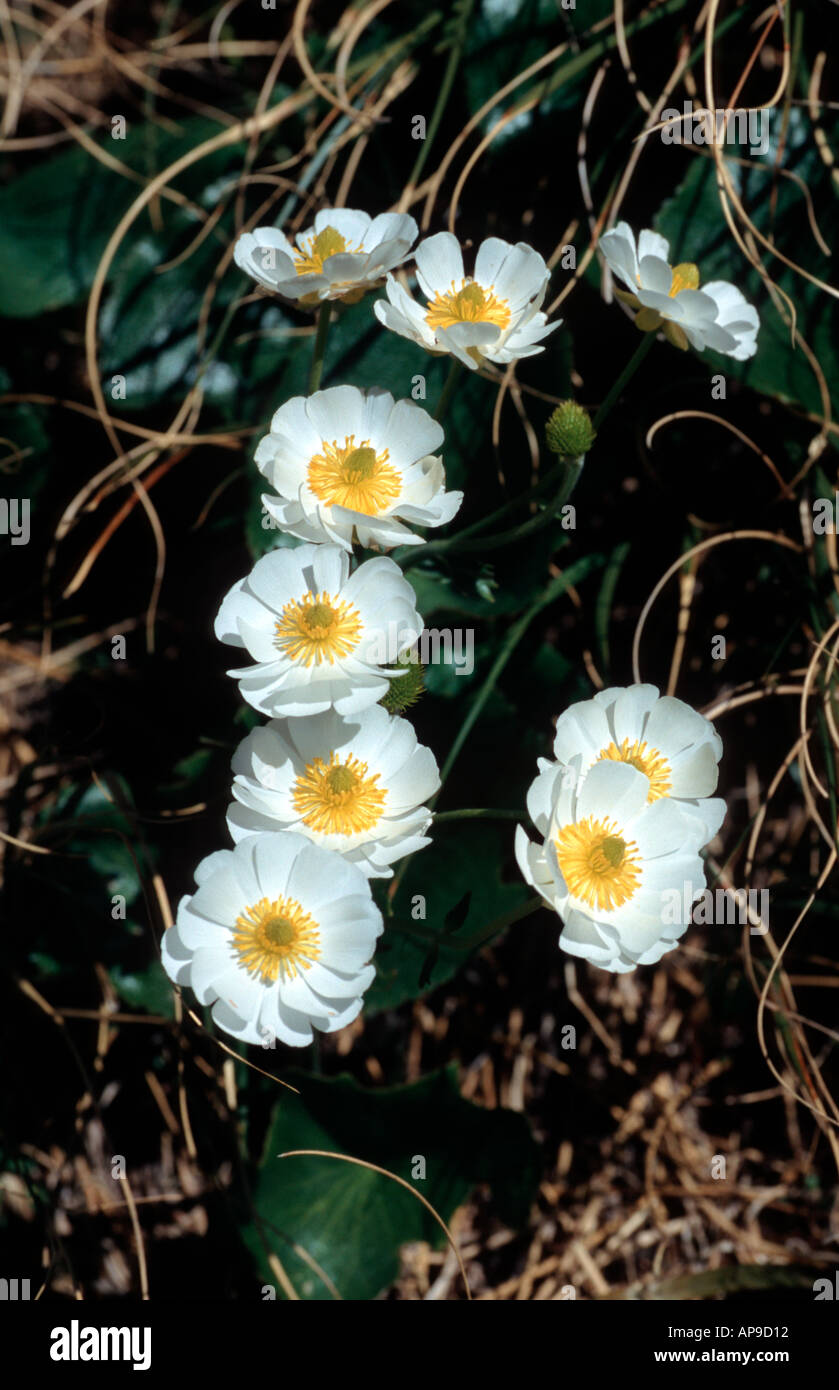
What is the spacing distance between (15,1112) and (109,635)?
0.81m

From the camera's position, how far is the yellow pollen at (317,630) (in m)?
1.12

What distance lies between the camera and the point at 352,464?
3.73ft

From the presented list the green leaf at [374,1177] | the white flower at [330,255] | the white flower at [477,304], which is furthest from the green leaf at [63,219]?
the green leaf at [374,1177]

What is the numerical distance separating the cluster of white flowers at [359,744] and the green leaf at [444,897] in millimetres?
278

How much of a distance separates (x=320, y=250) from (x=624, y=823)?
0.76m

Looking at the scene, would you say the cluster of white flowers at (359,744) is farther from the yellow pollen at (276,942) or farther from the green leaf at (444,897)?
the green leaf at (444,897)

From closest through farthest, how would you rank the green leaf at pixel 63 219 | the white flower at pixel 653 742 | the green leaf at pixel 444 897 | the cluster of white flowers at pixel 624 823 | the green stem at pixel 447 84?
the cluster of white flowers at pixel 624 823
the white flower at pixel 653 742
the green leaf at pixel 444 897
the green stem at pixel 447 84
the green leaf at pixel 63 219

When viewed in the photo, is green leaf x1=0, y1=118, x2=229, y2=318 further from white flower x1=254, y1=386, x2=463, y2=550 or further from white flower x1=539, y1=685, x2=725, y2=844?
white flower x1=539, y1=685, x2=725, y2=844

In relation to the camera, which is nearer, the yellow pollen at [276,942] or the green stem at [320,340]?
the yellow pollen at [276,942]

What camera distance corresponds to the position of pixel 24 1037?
1.66m

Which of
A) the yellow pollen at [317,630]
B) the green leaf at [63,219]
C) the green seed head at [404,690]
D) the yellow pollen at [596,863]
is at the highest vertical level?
the green leaf at [63,219]

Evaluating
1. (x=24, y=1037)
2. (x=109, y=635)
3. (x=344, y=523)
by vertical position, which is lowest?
(x=24, y=1037)
